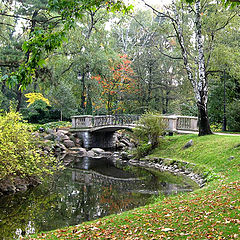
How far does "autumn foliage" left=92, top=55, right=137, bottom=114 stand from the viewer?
3045 cm

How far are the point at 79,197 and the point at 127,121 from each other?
13.1m

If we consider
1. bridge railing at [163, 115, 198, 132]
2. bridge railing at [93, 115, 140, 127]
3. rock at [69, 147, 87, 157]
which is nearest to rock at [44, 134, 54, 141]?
rock at [69, 147, 87, 157]

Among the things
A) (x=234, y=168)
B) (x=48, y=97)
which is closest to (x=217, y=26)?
(x=234, y=168)

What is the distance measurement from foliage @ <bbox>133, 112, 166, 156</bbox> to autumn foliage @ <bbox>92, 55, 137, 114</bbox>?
1243 cm

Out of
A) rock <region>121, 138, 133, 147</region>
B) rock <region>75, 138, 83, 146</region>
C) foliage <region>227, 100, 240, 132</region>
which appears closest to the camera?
foliage <region>227, 100, 240, 132</region>

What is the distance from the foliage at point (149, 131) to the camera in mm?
18031

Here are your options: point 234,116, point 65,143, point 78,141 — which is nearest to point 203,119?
point 234,116

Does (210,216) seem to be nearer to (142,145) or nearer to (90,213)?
(90,213)

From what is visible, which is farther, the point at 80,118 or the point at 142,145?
the point at 80,118

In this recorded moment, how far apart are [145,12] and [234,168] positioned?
1354 inches

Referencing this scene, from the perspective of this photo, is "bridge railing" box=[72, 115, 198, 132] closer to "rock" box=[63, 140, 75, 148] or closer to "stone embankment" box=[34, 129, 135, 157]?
"stone embankment" box=[34, 129, 135, 157]

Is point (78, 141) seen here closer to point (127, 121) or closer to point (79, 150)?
point (79, 150)

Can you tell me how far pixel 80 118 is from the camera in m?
25.4

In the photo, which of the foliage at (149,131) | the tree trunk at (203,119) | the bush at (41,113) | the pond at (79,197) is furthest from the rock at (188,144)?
the bush at (41,113)
